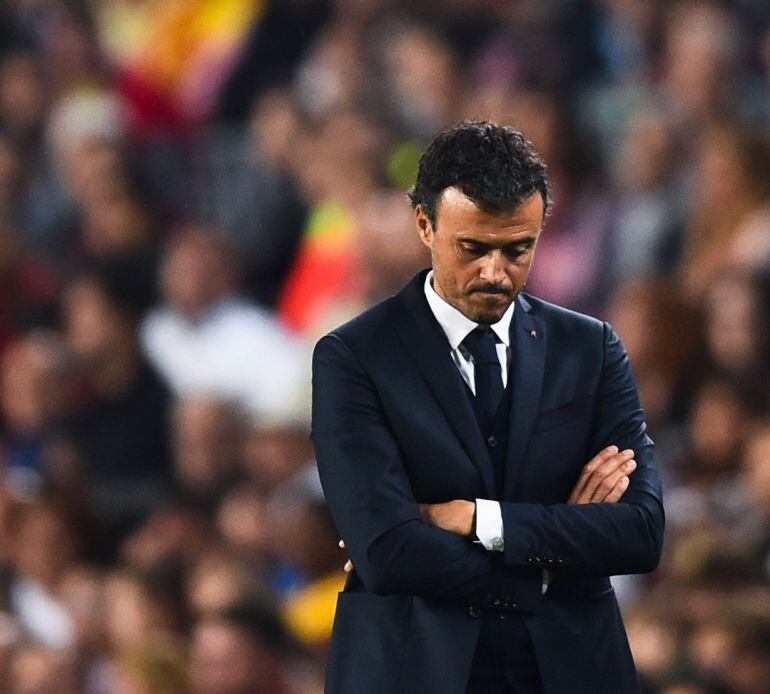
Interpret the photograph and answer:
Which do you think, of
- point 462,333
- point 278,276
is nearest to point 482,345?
point 462,333

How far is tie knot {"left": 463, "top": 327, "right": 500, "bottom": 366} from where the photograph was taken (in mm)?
2531

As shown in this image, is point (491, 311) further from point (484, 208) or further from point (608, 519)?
point (608, 519)

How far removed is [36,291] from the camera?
7547 millimetres

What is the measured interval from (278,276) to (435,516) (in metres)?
4.56

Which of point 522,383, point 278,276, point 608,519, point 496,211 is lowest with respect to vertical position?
point 608,519

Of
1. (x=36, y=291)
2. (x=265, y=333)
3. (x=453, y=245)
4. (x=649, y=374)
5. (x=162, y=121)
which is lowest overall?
(x=453, y=245)

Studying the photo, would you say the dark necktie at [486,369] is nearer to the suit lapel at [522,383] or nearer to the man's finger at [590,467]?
the suit lapel at [522,383]

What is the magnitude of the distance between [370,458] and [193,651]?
3.08 meters

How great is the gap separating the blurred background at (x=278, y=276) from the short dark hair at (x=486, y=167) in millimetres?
2002

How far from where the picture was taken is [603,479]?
8.22 ft

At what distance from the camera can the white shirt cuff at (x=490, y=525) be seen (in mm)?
2443

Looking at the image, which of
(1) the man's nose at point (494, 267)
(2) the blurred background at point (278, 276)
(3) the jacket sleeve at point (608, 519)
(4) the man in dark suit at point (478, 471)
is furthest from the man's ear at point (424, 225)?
(2) the blurred background at point (278, 276)

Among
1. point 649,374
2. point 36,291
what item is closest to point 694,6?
point 649,374

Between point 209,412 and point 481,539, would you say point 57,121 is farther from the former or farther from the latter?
point 481,539
